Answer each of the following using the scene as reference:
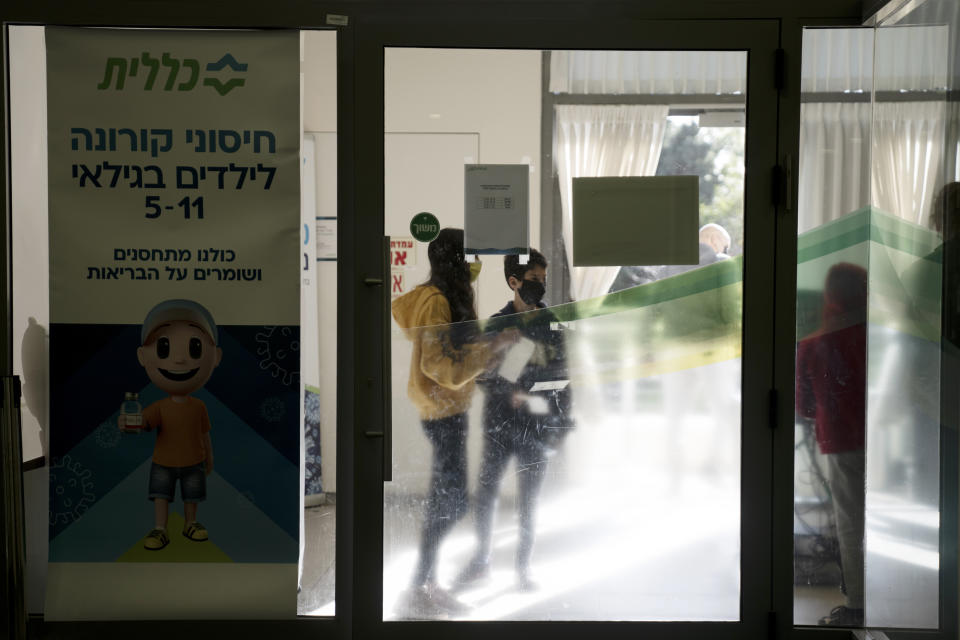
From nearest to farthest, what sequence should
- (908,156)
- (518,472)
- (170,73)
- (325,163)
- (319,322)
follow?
(908,156), (170,73), (518,472), (325,163), (319,322)

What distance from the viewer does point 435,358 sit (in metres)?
2.74

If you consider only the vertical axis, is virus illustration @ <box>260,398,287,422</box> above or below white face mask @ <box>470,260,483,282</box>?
below

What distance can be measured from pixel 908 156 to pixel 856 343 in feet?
2.03

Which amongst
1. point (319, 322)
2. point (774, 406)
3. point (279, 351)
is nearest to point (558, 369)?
point (774, 406)

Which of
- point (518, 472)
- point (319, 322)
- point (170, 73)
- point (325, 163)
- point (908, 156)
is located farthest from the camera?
point (319, 322)

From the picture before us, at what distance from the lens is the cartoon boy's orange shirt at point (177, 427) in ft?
8.86

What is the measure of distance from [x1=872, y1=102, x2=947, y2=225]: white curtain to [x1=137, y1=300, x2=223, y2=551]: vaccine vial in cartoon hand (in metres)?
2.22

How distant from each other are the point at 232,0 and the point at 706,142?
1.61 m

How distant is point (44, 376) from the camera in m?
2.74

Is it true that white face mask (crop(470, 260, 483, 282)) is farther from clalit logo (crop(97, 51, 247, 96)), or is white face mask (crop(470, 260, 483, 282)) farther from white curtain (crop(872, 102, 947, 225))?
white curtain (crop(872, 102, 947, 225))

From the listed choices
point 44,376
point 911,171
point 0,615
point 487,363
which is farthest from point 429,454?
point 911,171

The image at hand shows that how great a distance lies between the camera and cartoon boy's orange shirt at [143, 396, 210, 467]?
2701mm

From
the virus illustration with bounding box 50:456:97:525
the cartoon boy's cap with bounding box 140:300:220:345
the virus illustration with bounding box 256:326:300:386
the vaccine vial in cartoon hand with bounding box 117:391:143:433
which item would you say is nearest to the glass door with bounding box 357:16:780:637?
the virus illustration with bounding box 256:326:300:386

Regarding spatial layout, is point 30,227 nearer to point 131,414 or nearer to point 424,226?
point 131,414
